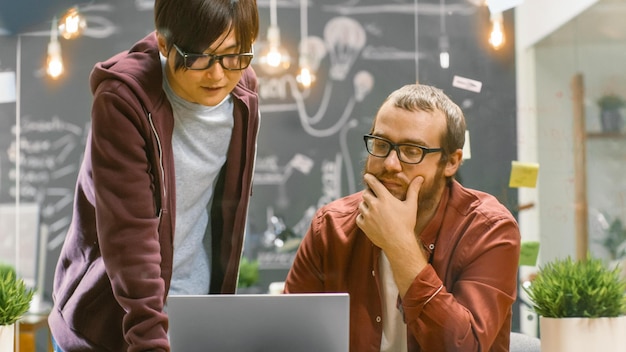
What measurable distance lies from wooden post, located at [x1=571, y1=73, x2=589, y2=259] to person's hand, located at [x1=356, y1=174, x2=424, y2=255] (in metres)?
0.83

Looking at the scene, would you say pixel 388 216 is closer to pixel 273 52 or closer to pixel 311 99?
pixel 273 52

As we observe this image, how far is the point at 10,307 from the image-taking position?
188cm

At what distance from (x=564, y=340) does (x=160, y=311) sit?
915 millimetres

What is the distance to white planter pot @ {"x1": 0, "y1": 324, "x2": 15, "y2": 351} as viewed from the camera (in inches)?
72.8

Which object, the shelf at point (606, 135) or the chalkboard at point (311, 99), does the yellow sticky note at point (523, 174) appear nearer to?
the chalkboard at point (311, 99)

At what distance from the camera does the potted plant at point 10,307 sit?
1.86 meters

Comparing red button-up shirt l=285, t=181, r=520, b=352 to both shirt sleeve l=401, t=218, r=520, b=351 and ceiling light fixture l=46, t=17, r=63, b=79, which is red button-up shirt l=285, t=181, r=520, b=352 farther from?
ceiling light fixture l=46, t=17, r=63, b=79

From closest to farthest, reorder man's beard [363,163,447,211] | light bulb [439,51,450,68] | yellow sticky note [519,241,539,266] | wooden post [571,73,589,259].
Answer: man's beard [363,163,447,211], yellow sticky note [519,241,539,266], light bulb [439,51,450,68], wooden post [571,73,589,259]

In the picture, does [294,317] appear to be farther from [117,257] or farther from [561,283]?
[561,283]

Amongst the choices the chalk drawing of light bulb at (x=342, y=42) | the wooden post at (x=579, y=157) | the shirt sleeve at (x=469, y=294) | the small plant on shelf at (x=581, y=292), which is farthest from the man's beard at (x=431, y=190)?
the chalk drawing of light bulb at (x=342, y=42)

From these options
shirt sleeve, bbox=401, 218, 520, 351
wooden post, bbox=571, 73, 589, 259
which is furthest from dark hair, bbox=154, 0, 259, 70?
wooden post, bbox=571, 73, 589, 259

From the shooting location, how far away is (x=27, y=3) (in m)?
2.45

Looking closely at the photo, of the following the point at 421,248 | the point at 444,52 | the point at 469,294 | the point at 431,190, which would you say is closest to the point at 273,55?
the point at 444,52

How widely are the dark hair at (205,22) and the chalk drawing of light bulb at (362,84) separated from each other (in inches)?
31.4
